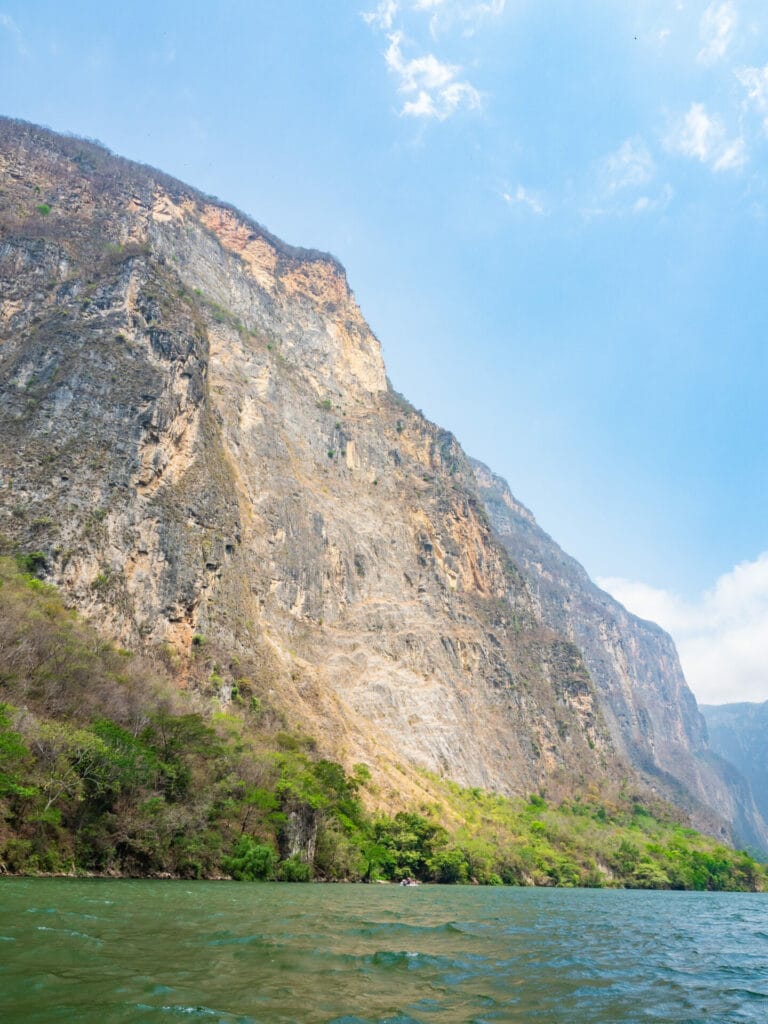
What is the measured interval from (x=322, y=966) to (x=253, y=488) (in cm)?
6883

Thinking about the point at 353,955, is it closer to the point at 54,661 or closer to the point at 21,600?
the point at 54,661

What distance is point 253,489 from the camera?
77.2 m

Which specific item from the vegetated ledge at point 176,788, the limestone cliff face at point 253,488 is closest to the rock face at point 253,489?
the limestone cliff face at point 253,488

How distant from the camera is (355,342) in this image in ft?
383

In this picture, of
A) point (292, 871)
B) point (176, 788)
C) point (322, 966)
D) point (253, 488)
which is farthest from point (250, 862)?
point (253, 488)

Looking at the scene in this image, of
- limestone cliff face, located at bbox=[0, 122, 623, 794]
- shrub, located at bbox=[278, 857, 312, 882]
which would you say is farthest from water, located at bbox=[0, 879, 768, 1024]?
limestone cliff face, located at bbox=[0, 122, 623, 794]

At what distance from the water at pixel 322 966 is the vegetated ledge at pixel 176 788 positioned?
188 inches

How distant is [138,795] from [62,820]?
3742 millimetres

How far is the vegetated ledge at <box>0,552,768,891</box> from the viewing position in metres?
24.7

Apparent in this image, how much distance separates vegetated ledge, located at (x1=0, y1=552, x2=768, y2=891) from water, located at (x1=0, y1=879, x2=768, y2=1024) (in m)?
4.78

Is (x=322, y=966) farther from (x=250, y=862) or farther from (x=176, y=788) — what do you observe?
(x=250, y=862)

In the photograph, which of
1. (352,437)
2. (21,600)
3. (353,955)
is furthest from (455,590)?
(353,955)

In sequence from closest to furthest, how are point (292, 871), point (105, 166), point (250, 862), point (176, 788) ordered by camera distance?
1. point (176, 788)
2. point (250, 862)
3. point (292, 871)
4. point (105, 166)

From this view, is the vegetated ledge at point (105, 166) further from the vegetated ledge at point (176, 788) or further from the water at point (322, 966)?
the water at point (322, 966)
